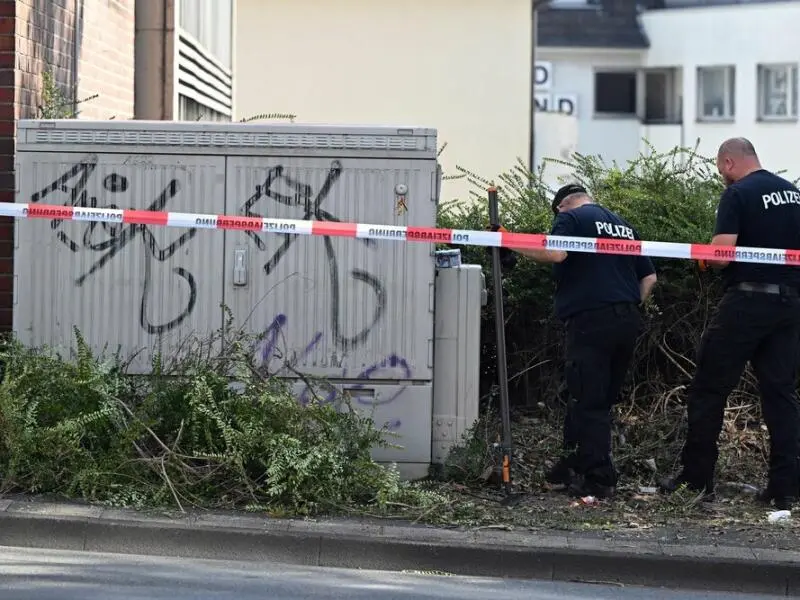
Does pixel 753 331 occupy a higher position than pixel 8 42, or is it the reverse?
pixel 8 42

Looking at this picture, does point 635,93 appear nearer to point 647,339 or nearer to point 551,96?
point 551,96

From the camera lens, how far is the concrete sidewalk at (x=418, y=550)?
5.99m

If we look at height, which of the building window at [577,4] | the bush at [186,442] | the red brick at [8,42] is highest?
the building window at [577,4]

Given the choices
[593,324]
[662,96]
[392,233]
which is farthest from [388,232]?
[662,96]

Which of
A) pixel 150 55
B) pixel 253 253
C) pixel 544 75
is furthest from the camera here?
pixel 544 75

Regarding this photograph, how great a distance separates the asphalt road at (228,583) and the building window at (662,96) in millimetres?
32085

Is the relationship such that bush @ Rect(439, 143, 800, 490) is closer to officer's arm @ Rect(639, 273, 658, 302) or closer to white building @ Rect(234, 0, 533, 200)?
officer's arm @ Rect(639, 273, 658, 302)

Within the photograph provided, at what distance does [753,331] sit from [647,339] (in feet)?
4.64

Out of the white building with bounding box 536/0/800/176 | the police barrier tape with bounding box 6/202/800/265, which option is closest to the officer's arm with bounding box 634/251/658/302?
the police barrier tape with bounding box 6/202/800/265

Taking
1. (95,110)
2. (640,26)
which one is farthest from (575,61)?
(95,110)

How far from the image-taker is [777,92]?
1355 inches

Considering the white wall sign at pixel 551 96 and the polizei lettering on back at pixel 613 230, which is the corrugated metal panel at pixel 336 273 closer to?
the polizei lettering on back at pixel 613 230

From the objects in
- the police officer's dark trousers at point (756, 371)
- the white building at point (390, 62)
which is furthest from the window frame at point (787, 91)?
the police officer's dark trousers at point (756, 371)

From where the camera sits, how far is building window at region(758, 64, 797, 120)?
3378cm
